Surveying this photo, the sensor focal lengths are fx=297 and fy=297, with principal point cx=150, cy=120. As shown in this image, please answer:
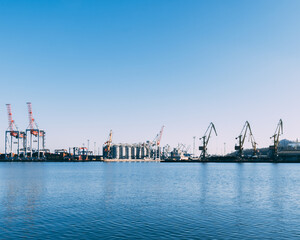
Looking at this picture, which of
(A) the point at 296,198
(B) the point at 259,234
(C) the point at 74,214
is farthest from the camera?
(A) the point at 296,198

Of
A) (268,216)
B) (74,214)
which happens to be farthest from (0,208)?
(268,216)

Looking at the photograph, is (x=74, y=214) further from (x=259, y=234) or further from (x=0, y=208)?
(x=259, y=234)

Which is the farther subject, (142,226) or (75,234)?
(142,226)

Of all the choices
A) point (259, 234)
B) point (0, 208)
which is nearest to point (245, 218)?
point (259, 234)

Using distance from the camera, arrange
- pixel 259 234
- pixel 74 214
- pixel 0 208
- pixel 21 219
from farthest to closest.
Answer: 1. pixel 0 208
2. pixel 74 214
3. pixel 21 219
4. pixel 259 234

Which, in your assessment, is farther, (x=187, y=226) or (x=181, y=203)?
(x=181, y=203)

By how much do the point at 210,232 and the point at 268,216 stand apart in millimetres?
10199

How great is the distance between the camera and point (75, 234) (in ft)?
85.4

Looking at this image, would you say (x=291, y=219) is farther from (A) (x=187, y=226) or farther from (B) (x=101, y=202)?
(B) (x=101, y=202)

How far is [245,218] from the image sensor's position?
32.0 metres

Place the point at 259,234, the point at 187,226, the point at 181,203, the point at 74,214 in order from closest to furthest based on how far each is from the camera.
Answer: the point at 259,234
the point at 187,226
the point at 74,214
the point at 181,203

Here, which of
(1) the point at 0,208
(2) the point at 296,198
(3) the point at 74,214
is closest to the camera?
(3) the point at 74,214

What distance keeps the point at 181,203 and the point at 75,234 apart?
63.1 feet

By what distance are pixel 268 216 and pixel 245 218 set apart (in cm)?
309
